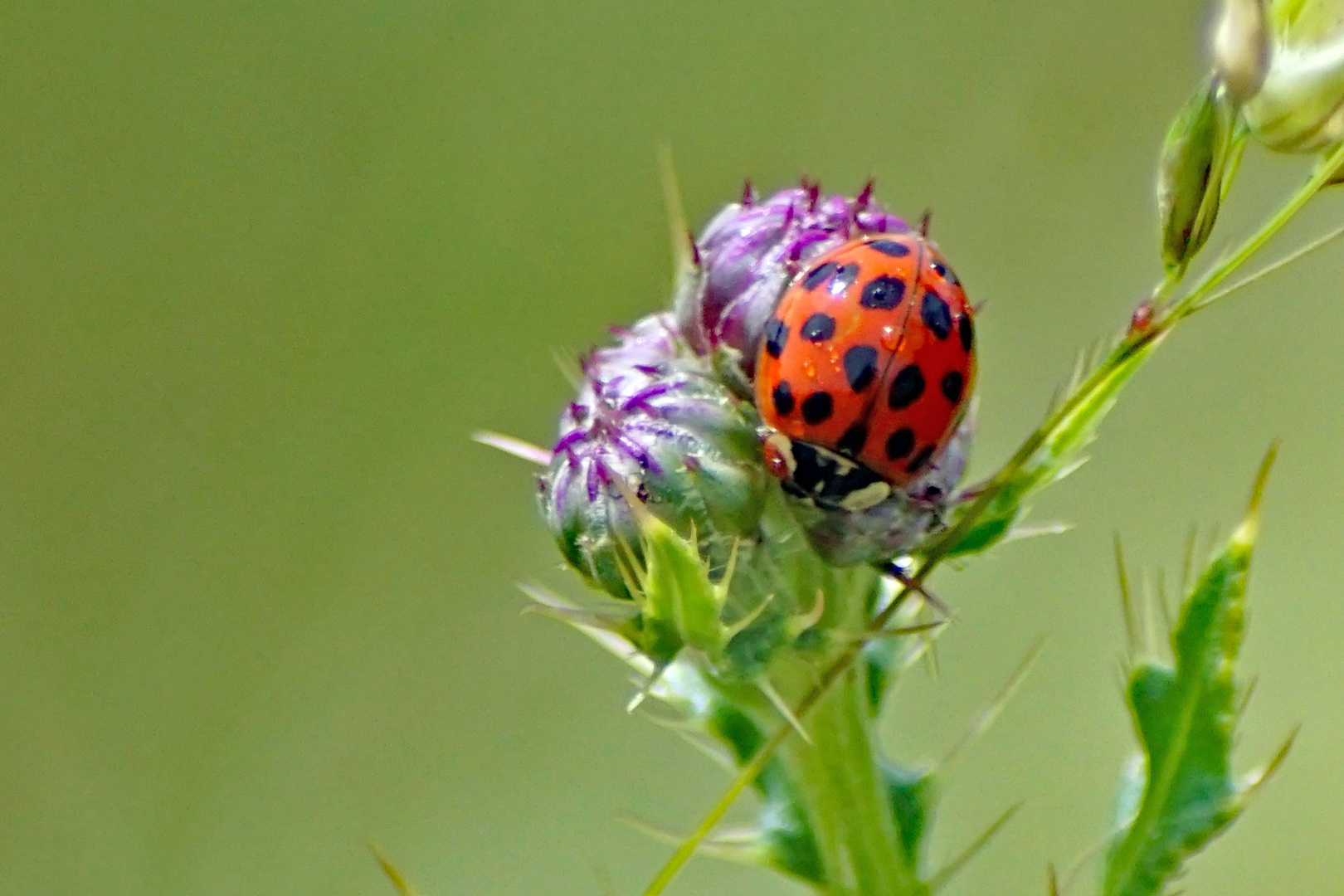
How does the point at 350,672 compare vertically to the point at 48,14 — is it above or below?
below

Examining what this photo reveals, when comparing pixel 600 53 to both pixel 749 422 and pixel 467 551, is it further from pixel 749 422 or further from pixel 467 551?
pixel 749 422

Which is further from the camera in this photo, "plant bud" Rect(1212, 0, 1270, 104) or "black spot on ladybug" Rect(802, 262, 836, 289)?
"black spot on ladybug" Rect(802, 262, 836, 289)

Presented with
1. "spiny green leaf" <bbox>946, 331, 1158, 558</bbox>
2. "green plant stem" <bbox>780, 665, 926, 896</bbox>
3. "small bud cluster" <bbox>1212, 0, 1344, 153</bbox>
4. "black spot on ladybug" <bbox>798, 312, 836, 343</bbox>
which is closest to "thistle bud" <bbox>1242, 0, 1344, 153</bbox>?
"small bud cluster" <bbox>1212, 0, 1344, 153</bbox>

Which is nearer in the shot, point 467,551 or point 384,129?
point 384,129

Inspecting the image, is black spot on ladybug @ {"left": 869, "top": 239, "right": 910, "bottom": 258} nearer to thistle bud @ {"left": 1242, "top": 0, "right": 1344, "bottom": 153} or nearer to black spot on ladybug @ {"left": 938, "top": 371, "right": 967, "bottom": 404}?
black spot on ladybug @ {"left": 938, "top": 371, "right": 967, "bottom": 404}

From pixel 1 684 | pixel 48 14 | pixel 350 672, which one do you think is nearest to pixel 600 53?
pixel 48 14

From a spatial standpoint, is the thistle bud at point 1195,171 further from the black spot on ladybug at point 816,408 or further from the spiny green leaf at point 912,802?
the spiny green leaf at point 912,802

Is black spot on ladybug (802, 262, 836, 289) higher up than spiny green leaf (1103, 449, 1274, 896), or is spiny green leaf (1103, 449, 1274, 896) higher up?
black spot on ladybug (802, 262, 836, 289)

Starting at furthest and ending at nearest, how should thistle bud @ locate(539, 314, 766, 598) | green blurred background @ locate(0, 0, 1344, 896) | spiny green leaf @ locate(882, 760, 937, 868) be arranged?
green blurred background @ locate(0, 0, 1344, 896)
spiny green leaf @ locate(882, 760, 937, 868)
thistle bud @ locate(539, 314, 766, 598)
